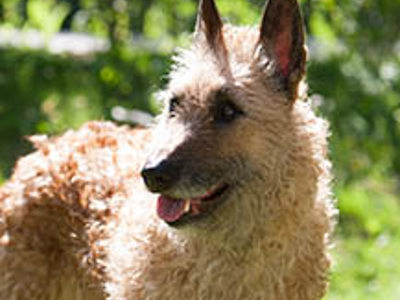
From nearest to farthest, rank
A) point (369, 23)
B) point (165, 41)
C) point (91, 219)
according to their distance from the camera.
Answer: point (91, 219) < point (369, 23) < point (165, 41)

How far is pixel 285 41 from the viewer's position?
4.46 m

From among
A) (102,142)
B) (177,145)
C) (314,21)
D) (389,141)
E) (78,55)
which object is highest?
(177,145)

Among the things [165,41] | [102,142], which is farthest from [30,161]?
[165,41]

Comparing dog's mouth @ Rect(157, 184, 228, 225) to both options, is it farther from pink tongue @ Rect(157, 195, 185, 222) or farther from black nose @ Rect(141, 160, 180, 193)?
black nose @ Rect(141, 160, 180, 193)

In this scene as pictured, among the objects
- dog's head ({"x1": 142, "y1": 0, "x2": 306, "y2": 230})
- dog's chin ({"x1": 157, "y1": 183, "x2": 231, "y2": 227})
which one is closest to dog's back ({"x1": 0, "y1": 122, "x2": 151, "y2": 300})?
dog's head ({"x1": 142, "y1": 0, "x2": 306, "y2": 230})

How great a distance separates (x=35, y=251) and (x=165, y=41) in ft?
20.9

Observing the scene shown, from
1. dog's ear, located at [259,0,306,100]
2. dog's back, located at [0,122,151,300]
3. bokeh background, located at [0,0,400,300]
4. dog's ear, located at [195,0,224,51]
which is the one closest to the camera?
dog's ear, located at [259,0,306,100]

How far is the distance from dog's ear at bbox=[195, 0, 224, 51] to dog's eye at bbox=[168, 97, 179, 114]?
0.98 ft

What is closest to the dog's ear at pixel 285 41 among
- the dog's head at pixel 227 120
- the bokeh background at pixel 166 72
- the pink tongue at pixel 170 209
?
the dog's head at pixel 227 120

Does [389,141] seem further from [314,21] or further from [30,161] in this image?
[30,161]

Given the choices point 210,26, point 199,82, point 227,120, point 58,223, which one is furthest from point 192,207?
point 58,223

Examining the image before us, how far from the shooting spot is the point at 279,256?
4473mm

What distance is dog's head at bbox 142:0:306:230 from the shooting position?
4.17m

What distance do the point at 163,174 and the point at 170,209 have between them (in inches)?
11.4
